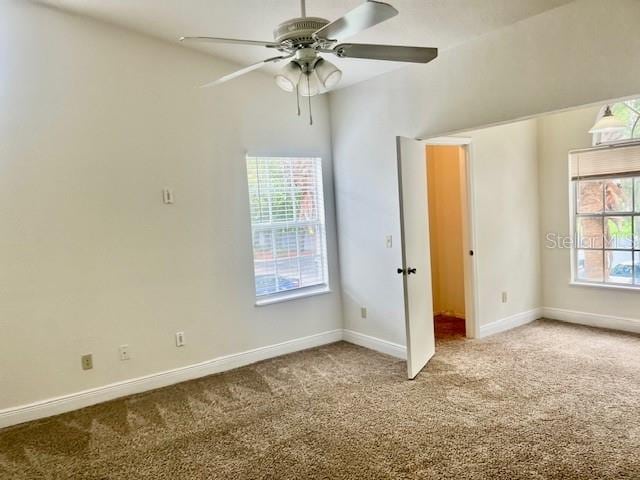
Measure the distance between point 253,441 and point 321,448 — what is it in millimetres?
447

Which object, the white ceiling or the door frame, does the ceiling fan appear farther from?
the door frame

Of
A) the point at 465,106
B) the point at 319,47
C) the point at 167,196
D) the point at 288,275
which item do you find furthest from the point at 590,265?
the point at 167,196

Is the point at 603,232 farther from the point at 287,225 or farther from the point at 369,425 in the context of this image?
the point at 369,425

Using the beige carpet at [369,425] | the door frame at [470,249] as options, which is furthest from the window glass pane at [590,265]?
the door frame at [470,249]

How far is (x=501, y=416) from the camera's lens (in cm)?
299

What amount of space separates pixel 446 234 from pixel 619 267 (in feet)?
6.04

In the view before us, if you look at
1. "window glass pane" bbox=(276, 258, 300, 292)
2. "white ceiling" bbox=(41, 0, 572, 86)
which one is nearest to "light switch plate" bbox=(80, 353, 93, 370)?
"window glass pane" bbox=(276, 258, 300, 292)

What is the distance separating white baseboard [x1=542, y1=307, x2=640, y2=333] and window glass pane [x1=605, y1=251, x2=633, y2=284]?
0.40 meters

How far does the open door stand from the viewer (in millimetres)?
3668

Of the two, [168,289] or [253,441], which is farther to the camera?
[168,289]

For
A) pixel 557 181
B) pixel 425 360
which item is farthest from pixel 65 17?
pixel 557 181

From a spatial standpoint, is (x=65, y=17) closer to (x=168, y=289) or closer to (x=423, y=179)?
(x=168, y=289)

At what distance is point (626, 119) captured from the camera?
461 cm

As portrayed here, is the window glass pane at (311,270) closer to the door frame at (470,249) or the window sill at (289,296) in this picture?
the window sill at (289,296)
